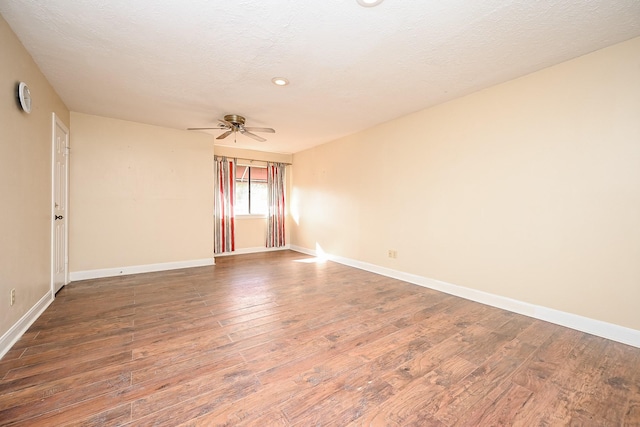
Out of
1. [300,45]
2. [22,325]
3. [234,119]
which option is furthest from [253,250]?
[300,45]

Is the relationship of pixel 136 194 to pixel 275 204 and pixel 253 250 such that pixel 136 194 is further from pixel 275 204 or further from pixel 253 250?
pixel 275 204

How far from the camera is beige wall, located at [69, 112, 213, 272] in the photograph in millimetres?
3973

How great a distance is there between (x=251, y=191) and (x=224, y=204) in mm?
816

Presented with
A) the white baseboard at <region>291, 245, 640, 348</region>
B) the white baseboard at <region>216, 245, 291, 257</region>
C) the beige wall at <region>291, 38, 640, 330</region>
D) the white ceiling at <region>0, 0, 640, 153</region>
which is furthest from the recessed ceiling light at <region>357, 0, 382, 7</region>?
the white baseboard at <region>216, 245, 291, 257</region>

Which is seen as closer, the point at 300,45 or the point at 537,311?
the point at 300,45

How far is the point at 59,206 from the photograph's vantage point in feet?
11.3

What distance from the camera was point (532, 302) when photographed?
272 cm

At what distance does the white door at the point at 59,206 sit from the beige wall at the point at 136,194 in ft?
0.78

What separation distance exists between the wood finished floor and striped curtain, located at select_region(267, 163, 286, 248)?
138 inches

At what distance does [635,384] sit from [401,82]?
118 inches

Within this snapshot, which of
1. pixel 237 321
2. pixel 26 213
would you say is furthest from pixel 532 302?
pixel 26 213

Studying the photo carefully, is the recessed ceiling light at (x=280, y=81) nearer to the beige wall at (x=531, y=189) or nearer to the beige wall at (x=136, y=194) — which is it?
the beige wall at (x=531, y=189)

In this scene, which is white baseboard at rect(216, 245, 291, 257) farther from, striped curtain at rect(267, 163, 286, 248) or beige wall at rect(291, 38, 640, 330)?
beige wall at rect(291, 38, 640, 330)

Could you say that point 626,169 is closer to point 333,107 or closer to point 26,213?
point 333,107
